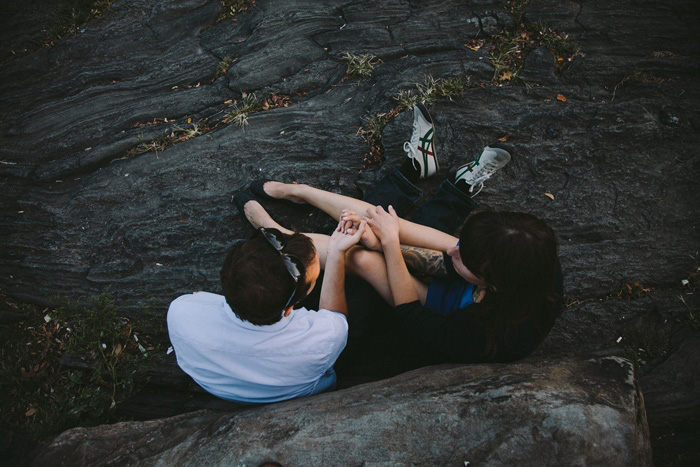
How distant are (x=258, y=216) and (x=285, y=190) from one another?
40 centimetres

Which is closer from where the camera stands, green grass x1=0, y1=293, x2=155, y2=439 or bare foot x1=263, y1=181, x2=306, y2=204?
green grass x1=0, y1=293, x2=155, y2=439

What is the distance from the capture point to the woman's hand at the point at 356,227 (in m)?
3.75

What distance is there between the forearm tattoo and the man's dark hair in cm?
132

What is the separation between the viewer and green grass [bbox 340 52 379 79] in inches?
209

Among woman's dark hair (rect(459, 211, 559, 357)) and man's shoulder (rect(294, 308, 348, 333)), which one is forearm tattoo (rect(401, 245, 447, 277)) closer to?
woman's dark hair (rect(459, 211, 559, 357))

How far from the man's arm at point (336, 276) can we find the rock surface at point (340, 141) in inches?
41.0

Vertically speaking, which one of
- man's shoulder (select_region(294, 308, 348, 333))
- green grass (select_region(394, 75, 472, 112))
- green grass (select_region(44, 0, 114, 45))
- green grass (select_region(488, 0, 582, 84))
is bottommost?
man's shoulder (select_region(294, 308, 348, 333))

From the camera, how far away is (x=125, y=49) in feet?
18.8

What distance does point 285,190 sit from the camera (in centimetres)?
443

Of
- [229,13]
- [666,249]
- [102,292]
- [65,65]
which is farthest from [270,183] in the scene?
[666,249]

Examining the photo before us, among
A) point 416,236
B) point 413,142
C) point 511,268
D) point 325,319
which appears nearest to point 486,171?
point 413,142

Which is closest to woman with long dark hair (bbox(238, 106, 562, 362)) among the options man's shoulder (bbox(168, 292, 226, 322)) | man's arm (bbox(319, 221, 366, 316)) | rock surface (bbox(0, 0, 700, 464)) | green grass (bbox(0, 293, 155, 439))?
man's arm (bbox(319, 221, 366, 316))

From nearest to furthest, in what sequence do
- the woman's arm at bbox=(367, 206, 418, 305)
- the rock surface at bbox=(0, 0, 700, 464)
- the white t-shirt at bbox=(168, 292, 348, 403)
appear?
1. the white t-shirt at bbox=(168, 292, 348, 403)
2. the woman's arm at bbox=(367, 206, 418, 305)
3. the rock surface at bbox=(0, 0, 700, 464)

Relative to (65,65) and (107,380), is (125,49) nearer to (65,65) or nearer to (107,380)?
(65,65)
